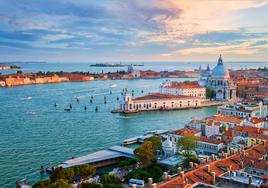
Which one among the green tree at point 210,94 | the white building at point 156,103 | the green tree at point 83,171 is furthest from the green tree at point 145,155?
the green tree at point 210,94

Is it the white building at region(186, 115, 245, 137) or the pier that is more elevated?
the white building at region(186, 115, 245, 137)

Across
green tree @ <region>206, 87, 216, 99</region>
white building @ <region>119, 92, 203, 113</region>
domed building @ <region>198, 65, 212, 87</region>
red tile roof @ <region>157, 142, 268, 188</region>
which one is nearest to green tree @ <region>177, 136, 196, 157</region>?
red tile roof @ <region>157, 142, 268, 188</region>

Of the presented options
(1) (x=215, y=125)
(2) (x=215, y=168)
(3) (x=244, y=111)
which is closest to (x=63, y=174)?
(2) (x=215, y=168)

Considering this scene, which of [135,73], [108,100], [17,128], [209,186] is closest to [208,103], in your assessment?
[108,100]

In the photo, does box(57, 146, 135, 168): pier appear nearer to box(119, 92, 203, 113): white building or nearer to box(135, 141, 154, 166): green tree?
box(135, 141, 154, 166): green tree

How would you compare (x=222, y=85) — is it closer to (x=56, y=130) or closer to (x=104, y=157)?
(x=56, y=130)
